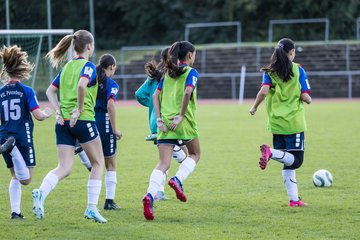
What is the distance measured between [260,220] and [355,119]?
43.9 ft

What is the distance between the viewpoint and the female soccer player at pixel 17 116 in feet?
23.4

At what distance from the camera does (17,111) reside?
7195 mm

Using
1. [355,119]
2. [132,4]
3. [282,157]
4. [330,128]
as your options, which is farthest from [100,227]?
[132,4]

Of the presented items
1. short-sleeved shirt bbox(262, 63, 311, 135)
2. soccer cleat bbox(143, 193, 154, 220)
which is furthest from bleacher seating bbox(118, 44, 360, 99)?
soccer cleat bbox(143, 193, 154, 220)

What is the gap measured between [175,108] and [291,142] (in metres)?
1.35

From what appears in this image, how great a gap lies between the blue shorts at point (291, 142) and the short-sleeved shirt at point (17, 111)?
254 centimetres

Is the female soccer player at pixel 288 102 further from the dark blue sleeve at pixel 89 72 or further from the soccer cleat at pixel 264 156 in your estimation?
the dark blue sleeve at pixel 89 72

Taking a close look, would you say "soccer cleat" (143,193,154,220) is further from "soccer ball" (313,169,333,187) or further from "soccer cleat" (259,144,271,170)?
"soccer ball" (313,169,333,187)

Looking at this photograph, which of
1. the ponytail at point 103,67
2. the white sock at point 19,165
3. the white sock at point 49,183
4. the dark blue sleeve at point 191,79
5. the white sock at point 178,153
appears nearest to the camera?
the white sock at point 49,183

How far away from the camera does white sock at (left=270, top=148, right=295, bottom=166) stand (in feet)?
25.7

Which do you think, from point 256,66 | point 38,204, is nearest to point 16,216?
point 38,204

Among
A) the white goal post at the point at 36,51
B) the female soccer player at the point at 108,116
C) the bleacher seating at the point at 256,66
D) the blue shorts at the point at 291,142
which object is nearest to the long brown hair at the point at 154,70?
the female soccer player at the point at 108,116

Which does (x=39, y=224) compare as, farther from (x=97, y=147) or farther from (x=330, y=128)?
(x=330, y=128)

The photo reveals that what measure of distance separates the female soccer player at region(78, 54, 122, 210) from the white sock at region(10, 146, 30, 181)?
1.00 m
